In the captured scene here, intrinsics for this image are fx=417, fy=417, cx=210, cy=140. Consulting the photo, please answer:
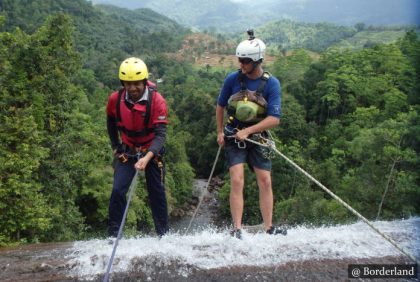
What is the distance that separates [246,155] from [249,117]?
65cm

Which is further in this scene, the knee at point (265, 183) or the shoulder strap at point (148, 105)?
the knee at point (265, 183)

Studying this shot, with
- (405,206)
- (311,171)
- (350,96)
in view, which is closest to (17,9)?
(350,96)

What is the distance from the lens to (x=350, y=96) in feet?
196

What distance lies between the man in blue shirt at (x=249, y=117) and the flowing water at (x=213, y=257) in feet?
1.33

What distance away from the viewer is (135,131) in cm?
591

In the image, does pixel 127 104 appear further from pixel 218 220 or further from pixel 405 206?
pixel 218 220

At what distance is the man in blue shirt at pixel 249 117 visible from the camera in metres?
5.89

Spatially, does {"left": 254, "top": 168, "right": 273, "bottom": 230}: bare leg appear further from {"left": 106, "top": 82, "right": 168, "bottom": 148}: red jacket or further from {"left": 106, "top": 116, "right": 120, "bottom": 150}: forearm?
{"left": 106, "top": 116, "right": 120, "bottom": 150}: forearm

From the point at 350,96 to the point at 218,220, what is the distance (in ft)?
88.1

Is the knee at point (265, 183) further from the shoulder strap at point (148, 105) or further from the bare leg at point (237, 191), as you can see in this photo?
the shoulder strap at point (148, 105)

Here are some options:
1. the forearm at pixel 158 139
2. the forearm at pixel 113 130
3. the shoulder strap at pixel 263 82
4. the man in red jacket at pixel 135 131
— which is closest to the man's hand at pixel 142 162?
the man in red jacket at pixel 135 131

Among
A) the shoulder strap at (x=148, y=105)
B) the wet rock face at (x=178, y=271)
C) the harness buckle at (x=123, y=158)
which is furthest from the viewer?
the harness buckle at (x=123, y=158)

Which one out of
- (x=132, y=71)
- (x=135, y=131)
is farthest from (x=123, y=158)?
(x=132, y=71)

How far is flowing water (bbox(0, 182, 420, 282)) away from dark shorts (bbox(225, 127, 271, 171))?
1.03 metres
